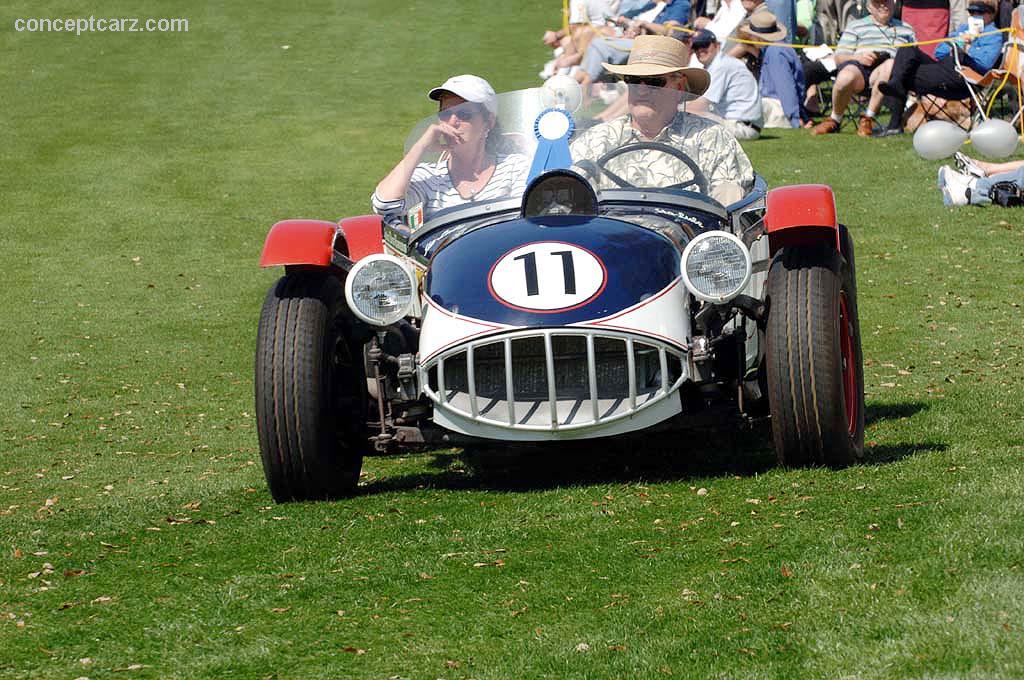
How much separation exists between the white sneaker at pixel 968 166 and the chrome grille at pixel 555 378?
924 cm

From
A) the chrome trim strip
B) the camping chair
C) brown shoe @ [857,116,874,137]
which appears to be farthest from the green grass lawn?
brown shoe @ [857,116,874,137]

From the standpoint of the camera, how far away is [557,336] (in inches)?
231

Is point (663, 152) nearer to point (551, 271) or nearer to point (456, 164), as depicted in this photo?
point (456, 164)

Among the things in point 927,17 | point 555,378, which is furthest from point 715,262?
point 927,17

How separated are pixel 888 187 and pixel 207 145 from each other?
10127 millimetres

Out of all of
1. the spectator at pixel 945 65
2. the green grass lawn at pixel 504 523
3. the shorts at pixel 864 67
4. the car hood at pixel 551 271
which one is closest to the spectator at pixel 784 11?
the shorts at pixel 864 67

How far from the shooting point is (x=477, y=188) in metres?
7.21

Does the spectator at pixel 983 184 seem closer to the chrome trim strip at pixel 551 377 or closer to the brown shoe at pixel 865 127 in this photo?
the brown shoe at pixel 865 127

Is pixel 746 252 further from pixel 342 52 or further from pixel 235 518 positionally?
pixel 342 52

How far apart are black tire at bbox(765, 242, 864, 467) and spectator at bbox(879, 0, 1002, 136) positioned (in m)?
11.7

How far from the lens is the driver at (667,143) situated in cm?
712

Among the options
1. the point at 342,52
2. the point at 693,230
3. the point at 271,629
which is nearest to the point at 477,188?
the point at 693,230

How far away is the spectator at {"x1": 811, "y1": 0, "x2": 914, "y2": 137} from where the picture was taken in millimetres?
18344

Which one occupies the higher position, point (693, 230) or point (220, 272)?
point (693, 230)
